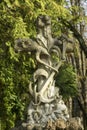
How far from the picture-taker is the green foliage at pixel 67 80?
29031mm

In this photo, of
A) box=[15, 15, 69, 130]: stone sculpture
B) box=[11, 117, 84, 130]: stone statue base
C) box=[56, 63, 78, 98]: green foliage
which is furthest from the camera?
box=[56, 63, 78, 98]: green foliage

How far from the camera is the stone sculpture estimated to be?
41.9ft

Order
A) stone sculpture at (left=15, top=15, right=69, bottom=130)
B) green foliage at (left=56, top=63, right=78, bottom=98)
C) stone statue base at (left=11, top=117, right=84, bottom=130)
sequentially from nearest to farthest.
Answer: stone statue base at (left=11, top=117, right=84, bottom=130)
stone sculpture at (left=15, top=15, right=69, bottom=130)
green foliage at (left=56, top=63, right=78, bottom=98)

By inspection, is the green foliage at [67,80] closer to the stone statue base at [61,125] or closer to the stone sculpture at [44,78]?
the stone sculpture at [44,78]

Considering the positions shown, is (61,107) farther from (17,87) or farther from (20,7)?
(17,87)

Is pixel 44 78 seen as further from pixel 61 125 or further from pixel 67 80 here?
pixel 67 80

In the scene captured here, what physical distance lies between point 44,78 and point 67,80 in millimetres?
16572

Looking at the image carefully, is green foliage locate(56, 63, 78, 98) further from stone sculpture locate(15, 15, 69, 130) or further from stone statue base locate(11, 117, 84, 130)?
stone statue base locate(11, 117, 84, 130)

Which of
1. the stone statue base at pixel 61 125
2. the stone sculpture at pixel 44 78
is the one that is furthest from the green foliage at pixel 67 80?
the stone statue base at pixel 61 125

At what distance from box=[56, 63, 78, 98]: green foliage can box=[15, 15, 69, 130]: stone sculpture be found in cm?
1505

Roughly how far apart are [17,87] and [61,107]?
11.5m

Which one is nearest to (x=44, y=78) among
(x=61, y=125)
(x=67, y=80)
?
(x=61, y=125)

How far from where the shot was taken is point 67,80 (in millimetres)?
30031

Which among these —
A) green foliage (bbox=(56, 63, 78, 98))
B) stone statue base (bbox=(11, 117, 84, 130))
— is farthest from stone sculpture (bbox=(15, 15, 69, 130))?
green foliage (bbox=(56, 63, 78, 98))
